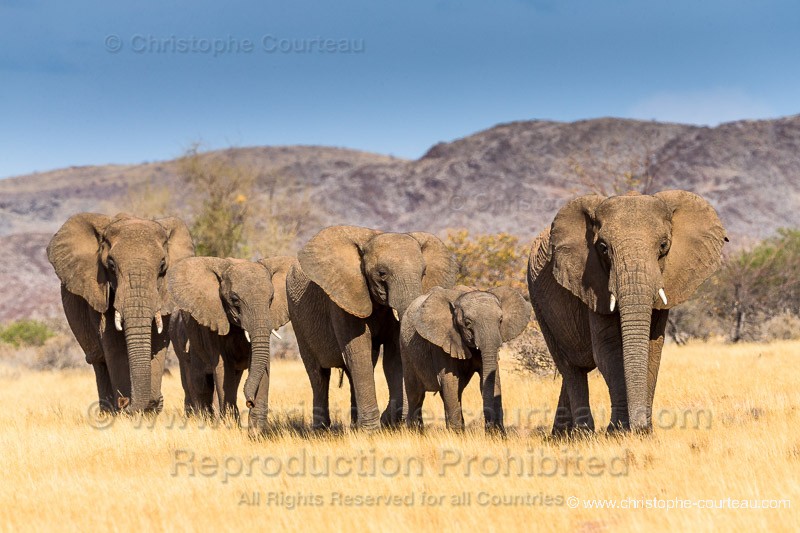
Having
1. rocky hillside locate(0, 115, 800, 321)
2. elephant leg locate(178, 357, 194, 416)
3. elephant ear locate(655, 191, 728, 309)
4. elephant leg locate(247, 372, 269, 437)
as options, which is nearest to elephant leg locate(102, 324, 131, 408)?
elephant leg locate(178, 357, 194, 416)

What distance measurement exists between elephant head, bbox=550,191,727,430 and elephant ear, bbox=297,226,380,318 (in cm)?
261

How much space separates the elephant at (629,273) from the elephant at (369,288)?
1.79 metres

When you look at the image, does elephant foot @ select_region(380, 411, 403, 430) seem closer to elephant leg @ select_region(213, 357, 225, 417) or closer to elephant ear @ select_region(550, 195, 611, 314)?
elephant leg @ select_region(213, 357, 225, 417)

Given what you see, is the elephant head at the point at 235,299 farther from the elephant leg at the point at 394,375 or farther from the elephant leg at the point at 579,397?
the elephant leg at the point at 579,397

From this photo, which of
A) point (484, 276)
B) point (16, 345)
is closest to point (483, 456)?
point (484, 276)

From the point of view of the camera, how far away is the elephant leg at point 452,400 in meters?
10.6

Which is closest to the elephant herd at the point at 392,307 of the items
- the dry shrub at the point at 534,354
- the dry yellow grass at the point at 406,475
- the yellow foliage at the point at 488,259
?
the dry yellow grass at the point at 406,475

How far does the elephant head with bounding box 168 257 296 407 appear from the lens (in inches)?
474

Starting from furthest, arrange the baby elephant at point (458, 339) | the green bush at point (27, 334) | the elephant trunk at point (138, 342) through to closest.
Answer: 1. the green bush at point (27, 334)
2. the elephant trunk at point (138, 342)
3. the baby elephant at point (458, 339)

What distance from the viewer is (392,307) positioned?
1075 centimetres

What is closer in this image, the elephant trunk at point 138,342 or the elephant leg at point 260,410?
the elephant trunk at point 138,342

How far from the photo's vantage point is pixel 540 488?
24.9 ft

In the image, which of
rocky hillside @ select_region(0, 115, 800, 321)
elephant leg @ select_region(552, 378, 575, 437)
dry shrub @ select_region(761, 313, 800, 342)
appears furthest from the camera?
rocky hillside @ select_region(0, 115, 800, 321)

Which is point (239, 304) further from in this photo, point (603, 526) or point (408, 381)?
point (603, 526)
